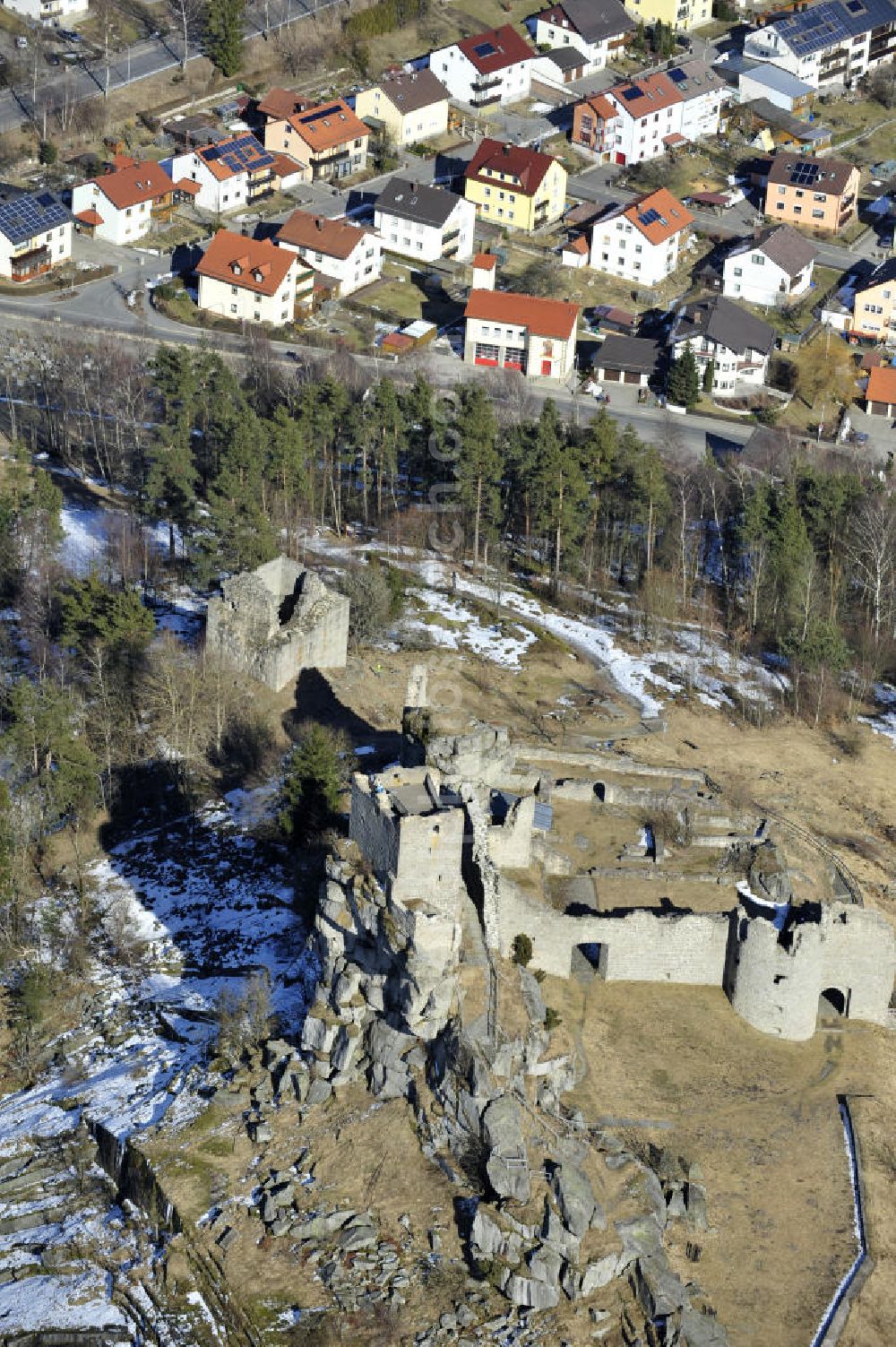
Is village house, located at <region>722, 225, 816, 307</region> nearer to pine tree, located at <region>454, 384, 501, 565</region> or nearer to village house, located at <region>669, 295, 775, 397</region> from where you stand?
village house, located at <region>669, 295, 775, 397</region>

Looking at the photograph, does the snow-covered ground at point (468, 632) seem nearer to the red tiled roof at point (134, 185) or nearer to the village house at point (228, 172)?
the red tiled roof at point (134, 185)

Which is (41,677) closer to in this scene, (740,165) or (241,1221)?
(241,1221)

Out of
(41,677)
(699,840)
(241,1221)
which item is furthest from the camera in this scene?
(41,677)

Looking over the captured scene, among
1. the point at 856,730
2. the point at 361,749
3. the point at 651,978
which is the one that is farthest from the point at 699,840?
the point at 856,730

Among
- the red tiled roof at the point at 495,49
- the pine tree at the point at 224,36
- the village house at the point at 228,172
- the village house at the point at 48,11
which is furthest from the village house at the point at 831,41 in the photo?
the village house at the point at 48,11

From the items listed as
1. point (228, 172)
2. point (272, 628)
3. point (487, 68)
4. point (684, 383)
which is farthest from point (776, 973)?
point (487, 68)

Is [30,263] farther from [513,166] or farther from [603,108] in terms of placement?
[603,108]
